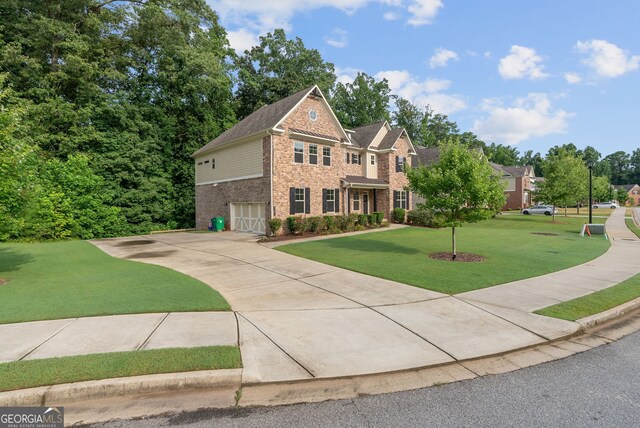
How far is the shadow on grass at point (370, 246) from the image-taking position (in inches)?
537

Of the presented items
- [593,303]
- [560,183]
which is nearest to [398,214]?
[560,183]

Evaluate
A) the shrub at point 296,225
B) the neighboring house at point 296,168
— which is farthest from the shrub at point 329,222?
the shrub at point 296,225

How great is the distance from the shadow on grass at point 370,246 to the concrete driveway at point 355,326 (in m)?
4.86

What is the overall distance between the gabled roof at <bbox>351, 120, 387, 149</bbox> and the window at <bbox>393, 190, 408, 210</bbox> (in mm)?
4964

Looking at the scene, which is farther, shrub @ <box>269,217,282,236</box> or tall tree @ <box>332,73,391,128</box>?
tall tree @ <box>332,73,391,128</box>

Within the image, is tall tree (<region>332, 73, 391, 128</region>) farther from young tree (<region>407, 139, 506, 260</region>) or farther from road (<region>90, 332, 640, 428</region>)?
road (<region>90, 332, 640, 428</region>)

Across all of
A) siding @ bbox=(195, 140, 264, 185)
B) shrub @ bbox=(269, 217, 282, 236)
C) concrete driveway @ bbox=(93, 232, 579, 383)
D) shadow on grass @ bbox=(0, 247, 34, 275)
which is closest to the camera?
concrete driveway @ bbox=(93, 232, 579, 383)

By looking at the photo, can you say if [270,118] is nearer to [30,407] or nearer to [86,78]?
[86,78]

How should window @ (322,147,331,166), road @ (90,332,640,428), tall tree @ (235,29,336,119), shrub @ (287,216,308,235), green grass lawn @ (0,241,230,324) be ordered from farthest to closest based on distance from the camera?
tall tree @ (235,29,336,119), window @ (322,147,331,166), shrub @ (287,216,308,235), green grass lawn @ (0,241,230,324), road @ (90,332,640,428)

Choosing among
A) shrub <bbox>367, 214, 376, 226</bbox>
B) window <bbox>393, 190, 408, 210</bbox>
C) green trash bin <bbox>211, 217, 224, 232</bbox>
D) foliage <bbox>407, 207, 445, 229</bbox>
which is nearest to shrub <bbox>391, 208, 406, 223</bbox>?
window <bbox>393, 190, 408, 210</bbox>

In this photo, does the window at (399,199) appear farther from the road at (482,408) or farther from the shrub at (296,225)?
the road at (482,408)

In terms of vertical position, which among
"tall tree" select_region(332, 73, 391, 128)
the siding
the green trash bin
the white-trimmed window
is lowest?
the green trash bin

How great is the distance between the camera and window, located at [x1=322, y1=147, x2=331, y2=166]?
22.0 m

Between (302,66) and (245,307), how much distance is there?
39139mm
